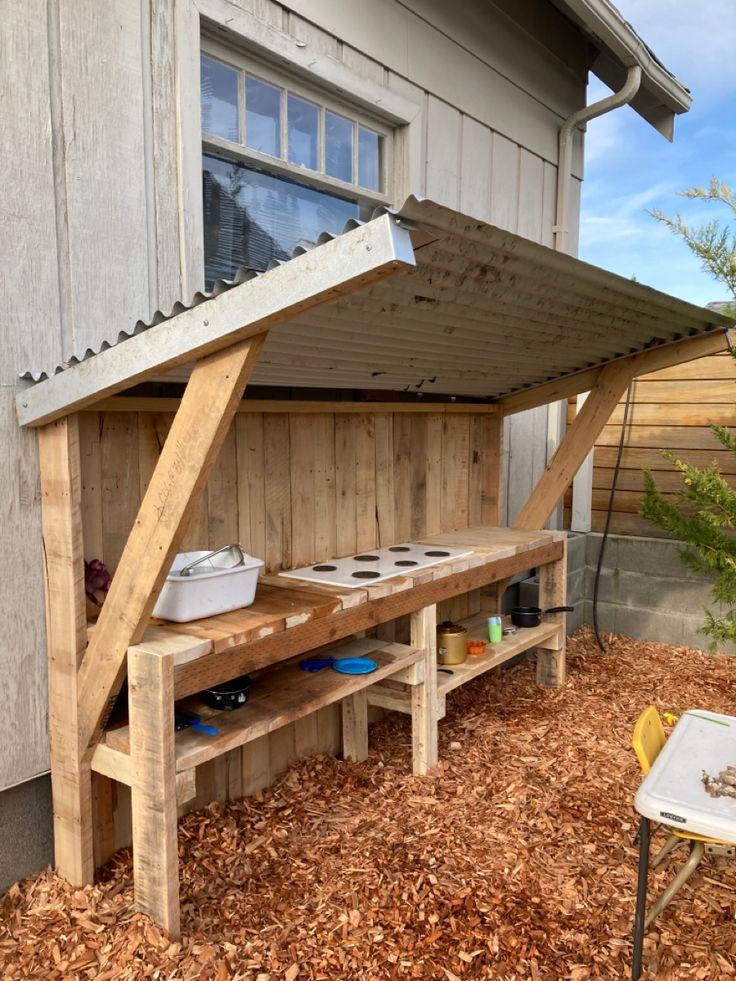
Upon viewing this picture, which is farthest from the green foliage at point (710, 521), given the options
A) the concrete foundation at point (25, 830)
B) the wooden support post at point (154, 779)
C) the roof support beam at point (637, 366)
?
the concrete foundation at point (25, 830)

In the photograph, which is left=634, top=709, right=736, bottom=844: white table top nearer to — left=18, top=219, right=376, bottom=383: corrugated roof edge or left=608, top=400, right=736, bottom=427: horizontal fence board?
left=18, top=219, right=376, bottom=383: corrugated roof edge

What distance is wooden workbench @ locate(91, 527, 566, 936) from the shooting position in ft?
7.22

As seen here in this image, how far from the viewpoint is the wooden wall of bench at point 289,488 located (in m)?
2.63

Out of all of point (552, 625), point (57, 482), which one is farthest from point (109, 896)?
point (552, 625)

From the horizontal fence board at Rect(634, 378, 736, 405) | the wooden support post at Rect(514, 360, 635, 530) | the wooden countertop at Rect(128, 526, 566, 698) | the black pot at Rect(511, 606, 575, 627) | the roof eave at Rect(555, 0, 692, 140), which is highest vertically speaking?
the roof eave at Rect(555, 0, 692, 140)

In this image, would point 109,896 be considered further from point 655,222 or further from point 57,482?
point 655,222

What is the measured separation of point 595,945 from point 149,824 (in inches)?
56.2

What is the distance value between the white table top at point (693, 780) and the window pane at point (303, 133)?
2727mm

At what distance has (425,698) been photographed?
11.2 feet

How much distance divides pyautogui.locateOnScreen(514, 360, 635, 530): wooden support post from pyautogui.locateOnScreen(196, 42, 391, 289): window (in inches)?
66.1

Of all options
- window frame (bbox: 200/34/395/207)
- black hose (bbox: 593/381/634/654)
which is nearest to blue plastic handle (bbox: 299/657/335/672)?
window frame (bbox: 200/34/395/207)

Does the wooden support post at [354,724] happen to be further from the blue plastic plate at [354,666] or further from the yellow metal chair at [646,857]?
the yellow metal chair at [646,857]

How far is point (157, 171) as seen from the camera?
8.78ft

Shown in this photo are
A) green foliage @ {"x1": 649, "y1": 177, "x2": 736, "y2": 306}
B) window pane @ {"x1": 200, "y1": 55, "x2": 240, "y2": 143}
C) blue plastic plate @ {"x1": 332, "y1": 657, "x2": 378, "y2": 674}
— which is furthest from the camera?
green foliage @ {"x1": 649, "y1": 177, "x2": 736, "y2": 306}
